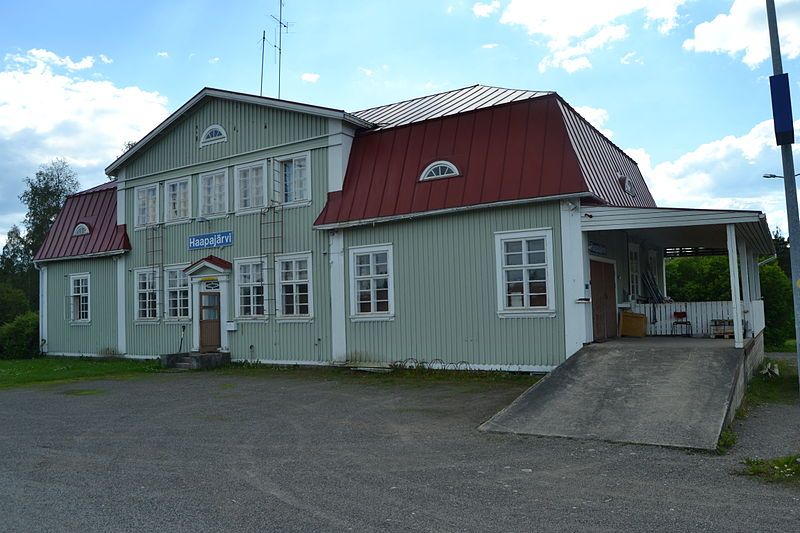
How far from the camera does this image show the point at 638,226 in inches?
489

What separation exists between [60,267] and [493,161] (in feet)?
54.9

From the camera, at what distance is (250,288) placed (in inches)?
725

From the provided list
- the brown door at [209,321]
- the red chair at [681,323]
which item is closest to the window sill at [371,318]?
the brown door at [209,321]

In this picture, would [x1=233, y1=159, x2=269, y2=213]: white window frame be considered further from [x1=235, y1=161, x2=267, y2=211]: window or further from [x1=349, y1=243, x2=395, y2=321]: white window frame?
[x1=349, y1=243, x2=395, y2=321]: white window frame

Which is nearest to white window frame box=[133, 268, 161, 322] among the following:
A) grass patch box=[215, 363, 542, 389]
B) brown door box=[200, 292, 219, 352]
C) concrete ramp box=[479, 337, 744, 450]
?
brown door box=[200, 292, 219, 352]

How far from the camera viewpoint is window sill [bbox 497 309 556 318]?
43.6 feet

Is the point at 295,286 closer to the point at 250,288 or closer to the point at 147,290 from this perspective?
the point at 250,288

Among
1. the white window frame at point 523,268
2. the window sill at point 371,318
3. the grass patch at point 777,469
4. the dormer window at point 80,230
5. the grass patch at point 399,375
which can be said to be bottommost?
the grass patch at point 777,469

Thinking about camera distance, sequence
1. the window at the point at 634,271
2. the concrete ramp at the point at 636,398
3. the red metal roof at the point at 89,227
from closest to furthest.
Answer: the concrete ramp at the point at 636,398, the window at the point at 634,271, the red metal roof at the point at 89,227

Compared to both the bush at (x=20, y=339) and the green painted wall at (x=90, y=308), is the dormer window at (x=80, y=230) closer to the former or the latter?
the green painted wall at (x=90, y=308)

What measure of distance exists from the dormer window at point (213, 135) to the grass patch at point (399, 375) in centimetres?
640

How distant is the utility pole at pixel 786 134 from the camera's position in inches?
384

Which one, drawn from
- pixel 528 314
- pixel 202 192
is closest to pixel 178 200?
pixel 202 192

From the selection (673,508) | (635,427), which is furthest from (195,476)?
(635,427)
